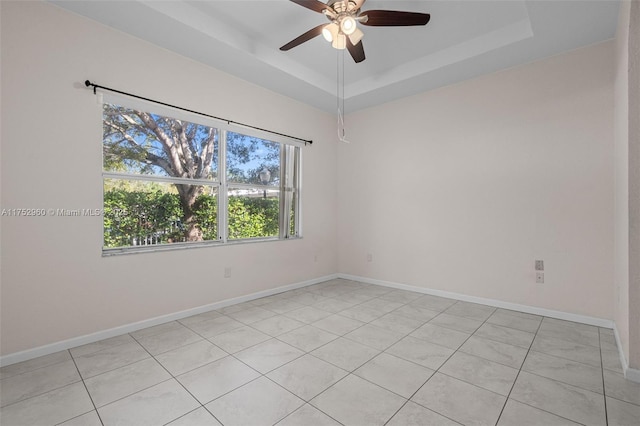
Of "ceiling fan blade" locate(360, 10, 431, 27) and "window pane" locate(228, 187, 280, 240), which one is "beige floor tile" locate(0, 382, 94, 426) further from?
"ceiling fan blade" locate(360, 10, 431, 27)

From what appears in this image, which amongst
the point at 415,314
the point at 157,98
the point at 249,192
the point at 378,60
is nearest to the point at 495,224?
the point at 415,314

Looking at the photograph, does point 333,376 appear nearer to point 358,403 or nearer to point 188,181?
point 358,403

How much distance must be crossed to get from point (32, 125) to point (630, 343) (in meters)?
4.59

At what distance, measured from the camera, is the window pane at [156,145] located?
108 inches

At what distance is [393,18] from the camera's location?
228 cm

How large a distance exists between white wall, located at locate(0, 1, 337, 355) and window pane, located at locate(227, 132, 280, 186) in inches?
20.1

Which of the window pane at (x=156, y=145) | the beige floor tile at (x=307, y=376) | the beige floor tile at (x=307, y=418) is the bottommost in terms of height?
the beige floor tile at (x=307, y=418)

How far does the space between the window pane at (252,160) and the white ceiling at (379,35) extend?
0.77 m

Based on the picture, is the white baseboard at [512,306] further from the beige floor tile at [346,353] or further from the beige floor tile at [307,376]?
the beige floor tile at [307,376]

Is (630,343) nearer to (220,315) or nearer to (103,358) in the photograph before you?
(220,315)

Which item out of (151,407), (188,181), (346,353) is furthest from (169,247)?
(346,353)

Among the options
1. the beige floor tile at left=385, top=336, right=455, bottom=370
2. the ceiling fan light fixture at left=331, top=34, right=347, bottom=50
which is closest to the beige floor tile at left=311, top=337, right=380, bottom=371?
the beige floor tile at left=385, top=336, right=455, bottom=370

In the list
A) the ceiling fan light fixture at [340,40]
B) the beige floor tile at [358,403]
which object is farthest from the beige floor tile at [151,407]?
the ceiling fan light fixture at [340,40]

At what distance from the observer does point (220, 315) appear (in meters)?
3.21
